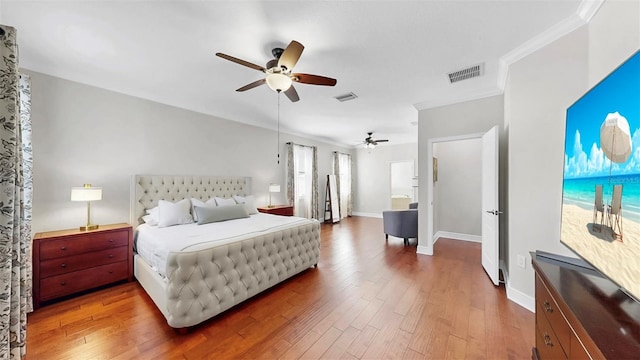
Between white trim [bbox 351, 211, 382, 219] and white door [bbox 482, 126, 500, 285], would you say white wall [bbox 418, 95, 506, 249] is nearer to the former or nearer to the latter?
white door [bbox 482, 126, 500, 285]

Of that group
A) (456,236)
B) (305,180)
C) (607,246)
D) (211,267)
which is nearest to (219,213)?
(211,267)

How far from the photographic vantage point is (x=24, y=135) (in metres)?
2.37

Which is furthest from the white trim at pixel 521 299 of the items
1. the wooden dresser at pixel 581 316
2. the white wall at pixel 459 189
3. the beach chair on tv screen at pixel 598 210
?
the white wall at pixel 459 189

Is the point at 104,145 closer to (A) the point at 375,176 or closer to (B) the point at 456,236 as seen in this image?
(B) the point at 456,236

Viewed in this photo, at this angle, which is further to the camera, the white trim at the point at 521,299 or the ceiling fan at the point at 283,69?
the white trim at the point at 521,299

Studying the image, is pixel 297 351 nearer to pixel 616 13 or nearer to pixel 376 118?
pixel 616 13

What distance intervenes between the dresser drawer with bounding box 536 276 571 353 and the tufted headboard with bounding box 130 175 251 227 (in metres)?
4.40

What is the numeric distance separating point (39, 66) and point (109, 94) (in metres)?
0.63

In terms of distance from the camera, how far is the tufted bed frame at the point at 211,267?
1.93 metres

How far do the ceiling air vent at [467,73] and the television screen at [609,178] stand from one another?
4.98 ft

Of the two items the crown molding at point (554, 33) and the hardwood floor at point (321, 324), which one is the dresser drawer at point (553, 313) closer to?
the hardwood floor at point (321, 324)

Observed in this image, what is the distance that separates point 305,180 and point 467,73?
454 cm

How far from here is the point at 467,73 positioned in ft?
9.33

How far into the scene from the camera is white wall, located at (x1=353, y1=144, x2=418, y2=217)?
760 cm
